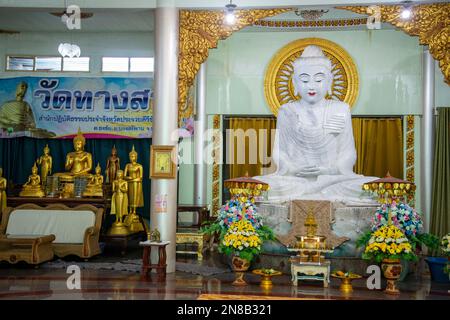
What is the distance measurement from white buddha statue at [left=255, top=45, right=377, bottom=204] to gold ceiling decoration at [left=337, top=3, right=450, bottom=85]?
1817 millimetres

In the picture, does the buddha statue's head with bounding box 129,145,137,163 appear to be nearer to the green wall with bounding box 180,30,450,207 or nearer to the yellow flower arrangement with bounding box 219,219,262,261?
the green wall with bounding box 180,30,450,207

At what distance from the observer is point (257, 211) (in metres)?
7.55

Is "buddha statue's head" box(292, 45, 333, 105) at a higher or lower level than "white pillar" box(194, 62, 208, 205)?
higher

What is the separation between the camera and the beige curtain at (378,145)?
1033 centimetres

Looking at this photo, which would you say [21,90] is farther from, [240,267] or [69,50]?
[240,267]

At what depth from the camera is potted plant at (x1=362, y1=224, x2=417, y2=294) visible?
6.16m

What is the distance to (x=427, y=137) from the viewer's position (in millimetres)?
9844

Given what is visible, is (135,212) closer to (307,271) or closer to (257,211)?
(257,211)

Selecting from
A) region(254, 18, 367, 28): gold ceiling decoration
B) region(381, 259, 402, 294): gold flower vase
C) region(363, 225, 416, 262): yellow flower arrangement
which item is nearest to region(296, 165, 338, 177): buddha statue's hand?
region(363, 225, 416, 262): yellow flower arrangement

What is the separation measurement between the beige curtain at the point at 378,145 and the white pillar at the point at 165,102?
174 inches

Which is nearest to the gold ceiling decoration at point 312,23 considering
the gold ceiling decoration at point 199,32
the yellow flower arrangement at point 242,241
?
the gold ceiling decoration at point 199,32

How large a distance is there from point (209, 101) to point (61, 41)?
314 centimetres

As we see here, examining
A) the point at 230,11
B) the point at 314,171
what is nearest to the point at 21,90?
the point at 230,11

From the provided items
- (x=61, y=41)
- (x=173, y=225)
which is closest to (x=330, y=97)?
(x=173, y=225)
